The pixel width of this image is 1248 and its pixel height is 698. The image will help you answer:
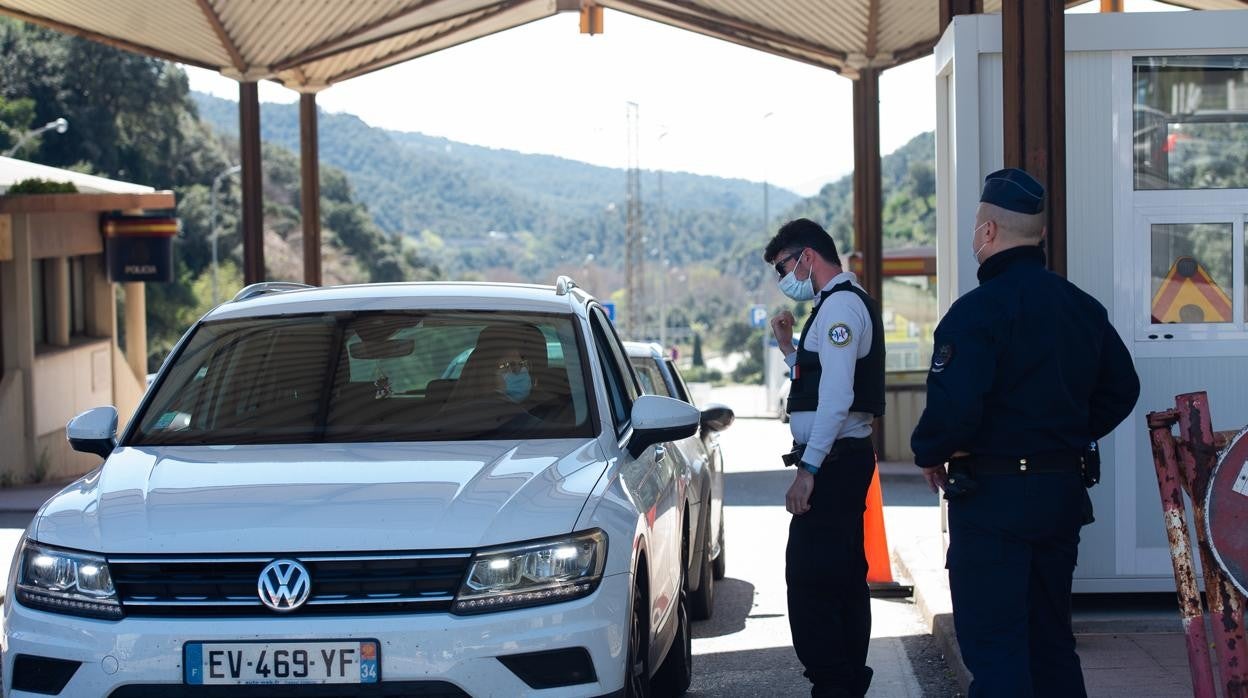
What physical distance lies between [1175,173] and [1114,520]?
1725mm

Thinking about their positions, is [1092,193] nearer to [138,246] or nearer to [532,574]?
[532,574]

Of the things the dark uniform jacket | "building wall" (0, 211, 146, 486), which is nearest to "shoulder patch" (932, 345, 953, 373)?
the dark uniform jacket

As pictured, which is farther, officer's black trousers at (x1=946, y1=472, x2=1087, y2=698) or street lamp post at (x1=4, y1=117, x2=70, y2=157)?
street lamp post at (x1=4, y1=117, x2=70, y2=157)

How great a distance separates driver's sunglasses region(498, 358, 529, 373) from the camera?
5996 mm

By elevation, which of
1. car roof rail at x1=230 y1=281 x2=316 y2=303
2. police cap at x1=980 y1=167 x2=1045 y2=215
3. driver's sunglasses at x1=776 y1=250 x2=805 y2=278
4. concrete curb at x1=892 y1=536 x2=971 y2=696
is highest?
police cap at x1=980 y1=167 x2=1045 y2=215

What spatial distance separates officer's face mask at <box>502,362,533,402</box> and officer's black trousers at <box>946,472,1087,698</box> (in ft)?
5.69

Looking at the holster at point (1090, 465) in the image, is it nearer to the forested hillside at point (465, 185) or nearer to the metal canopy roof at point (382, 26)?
the metal canopy roof at point (382, 26)

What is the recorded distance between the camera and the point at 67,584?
473 cm

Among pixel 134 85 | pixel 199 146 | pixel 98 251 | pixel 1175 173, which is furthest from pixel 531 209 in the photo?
pixel 1175 173

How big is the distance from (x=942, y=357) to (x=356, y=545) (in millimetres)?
1833

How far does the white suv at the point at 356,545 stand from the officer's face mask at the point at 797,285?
0.85 m

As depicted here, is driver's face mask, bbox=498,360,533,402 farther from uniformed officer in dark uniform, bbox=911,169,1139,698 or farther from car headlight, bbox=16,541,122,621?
car headlight, bbox=16,541,122,621

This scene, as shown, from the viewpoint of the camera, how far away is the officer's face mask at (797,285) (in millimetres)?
6398

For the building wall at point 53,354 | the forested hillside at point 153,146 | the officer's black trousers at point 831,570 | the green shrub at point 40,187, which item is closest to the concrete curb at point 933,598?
the officer's black trousers at point 831,570
